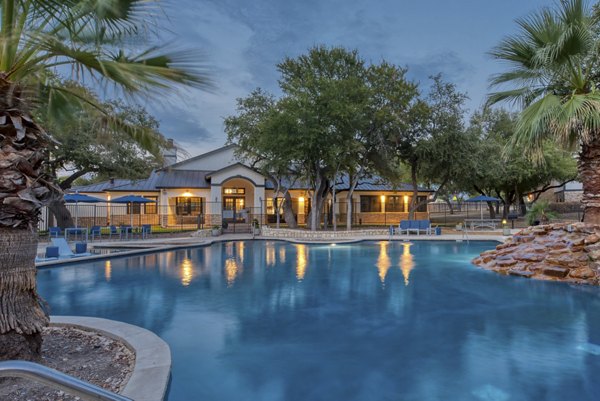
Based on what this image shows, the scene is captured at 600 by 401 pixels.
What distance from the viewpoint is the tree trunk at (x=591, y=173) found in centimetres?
868

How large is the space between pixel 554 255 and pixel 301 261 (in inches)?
308

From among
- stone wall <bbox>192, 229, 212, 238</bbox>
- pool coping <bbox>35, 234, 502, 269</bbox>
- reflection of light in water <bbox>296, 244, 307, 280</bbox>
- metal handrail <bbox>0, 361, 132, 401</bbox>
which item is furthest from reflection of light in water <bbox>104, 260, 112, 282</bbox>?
metal handrail <bbox>0, 361, 132, 401</bbox>

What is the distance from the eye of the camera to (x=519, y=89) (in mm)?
9500

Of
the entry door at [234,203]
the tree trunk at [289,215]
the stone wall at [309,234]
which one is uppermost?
the entry door at [234,203]

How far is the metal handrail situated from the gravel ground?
1705mm

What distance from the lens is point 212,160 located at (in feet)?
99.0

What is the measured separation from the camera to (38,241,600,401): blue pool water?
4.29 meters

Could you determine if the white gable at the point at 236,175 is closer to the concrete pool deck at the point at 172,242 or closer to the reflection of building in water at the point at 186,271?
the concrete pool deck at the point at 172,242

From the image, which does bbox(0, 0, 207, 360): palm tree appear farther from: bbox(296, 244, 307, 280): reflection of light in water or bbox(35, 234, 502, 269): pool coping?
bbox(35, 234, 502, 269): pool coping

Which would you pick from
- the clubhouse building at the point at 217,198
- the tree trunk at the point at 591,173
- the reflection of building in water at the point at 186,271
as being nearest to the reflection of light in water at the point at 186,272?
the reflection of building in water at the point at 186,271

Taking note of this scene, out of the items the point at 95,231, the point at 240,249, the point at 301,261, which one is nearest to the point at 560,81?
the point at 301,261

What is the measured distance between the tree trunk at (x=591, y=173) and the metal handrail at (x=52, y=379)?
10.8m

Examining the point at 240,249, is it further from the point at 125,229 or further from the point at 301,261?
the point at 125,229

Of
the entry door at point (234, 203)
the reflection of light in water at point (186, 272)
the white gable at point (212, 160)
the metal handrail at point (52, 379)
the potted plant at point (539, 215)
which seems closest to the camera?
the metal handrail at point (52, 379)
